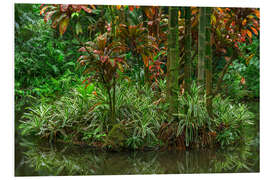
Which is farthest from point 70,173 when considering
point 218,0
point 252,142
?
point 218,0

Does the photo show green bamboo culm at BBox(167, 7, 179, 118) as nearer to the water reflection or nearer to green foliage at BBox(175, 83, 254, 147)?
green foliage at BBox(175, 83, 254, 147)

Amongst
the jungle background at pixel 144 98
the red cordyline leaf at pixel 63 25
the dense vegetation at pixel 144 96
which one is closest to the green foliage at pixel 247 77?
the jungle background at pixel 144 98

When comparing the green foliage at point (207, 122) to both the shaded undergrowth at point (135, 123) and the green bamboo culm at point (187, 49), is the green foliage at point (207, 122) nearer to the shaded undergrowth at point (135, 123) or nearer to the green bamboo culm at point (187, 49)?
the shaded undergrowth at point (135, 123)

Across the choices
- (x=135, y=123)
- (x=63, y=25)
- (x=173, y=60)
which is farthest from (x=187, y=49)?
(x=63, y=25)

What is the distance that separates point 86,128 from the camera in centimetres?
357

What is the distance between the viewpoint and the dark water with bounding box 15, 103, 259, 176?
300 cm

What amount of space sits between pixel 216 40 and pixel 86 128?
227cm

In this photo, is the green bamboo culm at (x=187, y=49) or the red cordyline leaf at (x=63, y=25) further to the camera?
the green bamboo culm at (x=187, y=49)

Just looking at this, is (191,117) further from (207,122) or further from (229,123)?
(229,123)

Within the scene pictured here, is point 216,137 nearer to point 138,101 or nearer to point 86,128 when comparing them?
point 138,101

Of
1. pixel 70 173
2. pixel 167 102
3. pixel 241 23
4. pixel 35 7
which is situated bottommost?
pixel 70 173

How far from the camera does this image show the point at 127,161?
124 inches

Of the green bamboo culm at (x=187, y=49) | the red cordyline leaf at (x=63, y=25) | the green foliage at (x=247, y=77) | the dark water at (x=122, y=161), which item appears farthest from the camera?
the green foliage at (x=247, y=77)

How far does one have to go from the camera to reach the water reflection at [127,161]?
3.00 meters
